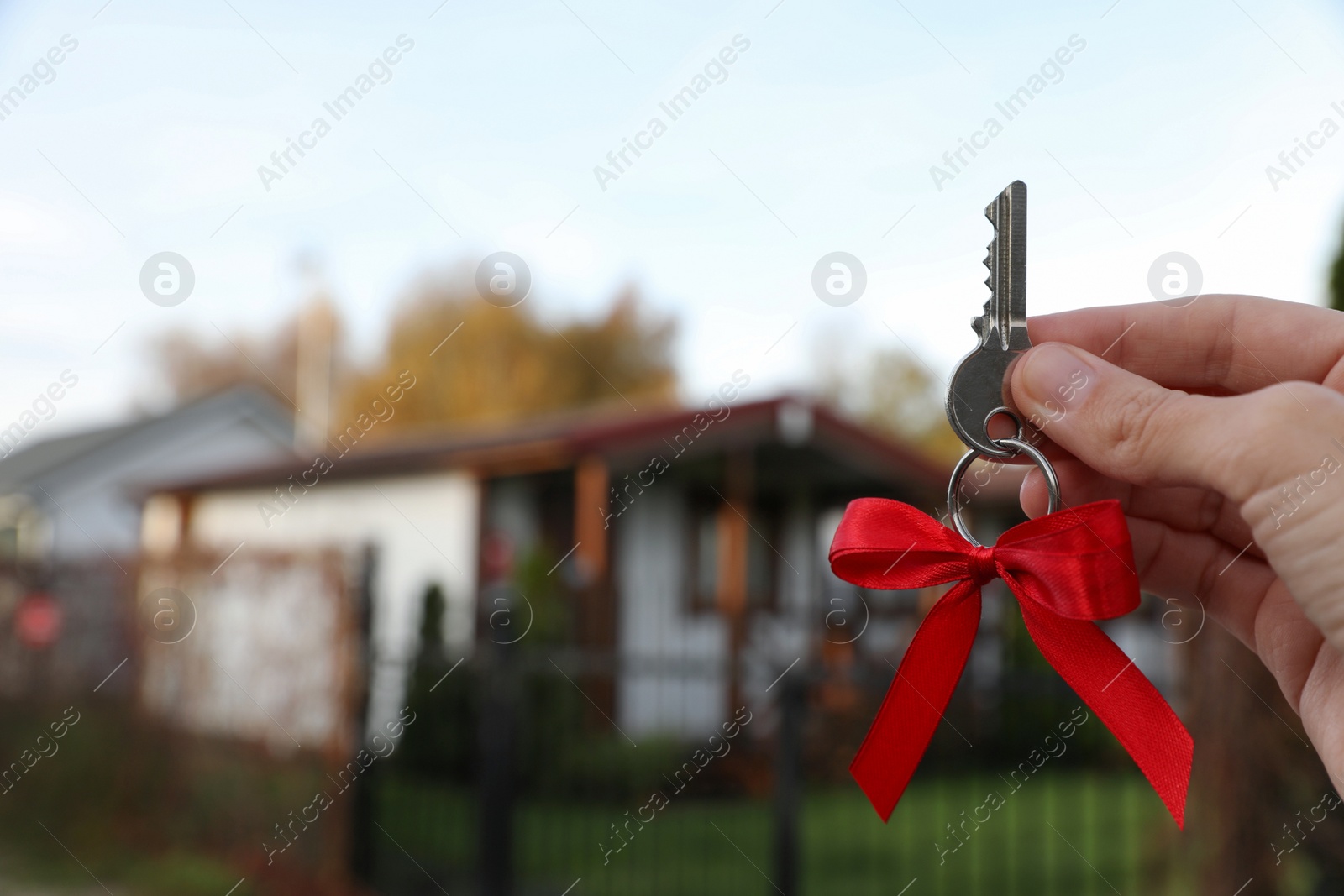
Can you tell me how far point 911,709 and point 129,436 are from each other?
26.6m

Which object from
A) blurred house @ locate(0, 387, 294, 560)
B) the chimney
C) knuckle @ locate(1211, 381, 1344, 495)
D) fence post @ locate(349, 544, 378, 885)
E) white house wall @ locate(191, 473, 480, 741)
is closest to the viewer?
Result: knuckle @ locate(1211, 381, 1344, 495)

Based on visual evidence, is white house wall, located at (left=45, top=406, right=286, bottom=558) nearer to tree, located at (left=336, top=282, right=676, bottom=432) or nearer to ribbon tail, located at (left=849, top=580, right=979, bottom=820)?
tree, located at (left=336, top=282, right=676, bottom=432)

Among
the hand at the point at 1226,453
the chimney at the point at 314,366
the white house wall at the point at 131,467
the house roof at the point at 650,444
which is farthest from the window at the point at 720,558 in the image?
the chimney at the point at 314,366

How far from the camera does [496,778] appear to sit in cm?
531

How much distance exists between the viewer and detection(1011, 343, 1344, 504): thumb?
994mm

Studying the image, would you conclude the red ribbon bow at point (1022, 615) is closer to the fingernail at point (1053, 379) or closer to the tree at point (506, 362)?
the fingernail at point (1053, 379)

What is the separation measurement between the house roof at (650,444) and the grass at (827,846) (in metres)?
3.82

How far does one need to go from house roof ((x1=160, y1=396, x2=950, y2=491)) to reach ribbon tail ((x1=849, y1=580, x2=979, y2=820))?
9.45m

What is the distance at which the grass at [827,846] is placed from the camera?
221 inches

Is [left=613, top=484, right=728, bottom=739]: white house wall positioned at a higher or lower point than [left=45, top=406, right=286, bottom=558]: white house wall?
higher

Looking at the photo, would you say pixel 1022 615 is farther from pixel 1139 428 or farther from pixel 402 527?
pixel 402 527

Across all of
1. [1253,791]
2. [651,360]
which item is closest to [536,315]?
[651,360]

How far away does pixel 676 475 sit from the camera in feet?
42.5

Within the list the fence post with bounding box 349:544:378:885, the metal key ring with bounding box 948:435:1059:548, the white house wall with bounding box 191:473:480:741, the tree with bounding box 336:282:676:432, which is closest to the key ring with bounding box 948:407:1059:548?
the metal key ring with bounding box 948:435:1059:548
